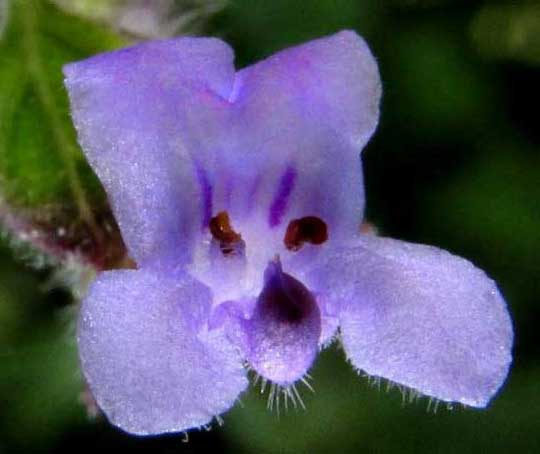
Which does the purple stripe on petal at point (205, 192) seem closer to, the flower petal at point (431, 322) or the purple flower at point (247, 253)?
the purple flower at point (247, 253)

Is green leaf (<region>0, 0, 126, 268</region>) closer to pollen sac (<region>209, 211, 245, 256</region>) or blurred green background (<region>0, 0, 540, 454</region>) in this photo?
pollen sac (<region>209, 211, 245, 256</region>)

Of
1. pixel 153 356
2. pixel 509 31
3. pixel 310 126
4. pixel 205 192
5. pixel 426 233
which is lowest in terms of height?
pixel 426 233

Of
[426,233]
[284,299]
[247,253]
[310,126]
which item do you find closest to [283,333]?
[284,299]

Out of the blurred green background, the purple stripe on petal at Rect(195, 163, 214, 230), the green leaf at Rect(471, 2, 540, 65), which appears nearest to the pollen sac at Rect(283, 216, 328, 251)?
the purple stripe on petal at Rect(195, 163, 214, 230)

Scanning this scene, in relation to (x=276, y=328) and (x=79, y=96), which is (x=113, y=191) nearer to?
(x=79, y=96)

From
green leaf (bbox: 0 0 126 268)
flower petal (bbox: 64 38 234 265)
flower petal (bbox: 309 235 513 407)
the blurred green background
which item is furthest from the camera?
the blurred green background

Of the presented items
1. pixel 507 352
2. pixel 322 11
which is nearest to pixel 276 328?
pixel 507 352

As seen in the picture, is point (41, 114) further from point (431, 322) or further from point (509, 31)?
point (509, 31)
